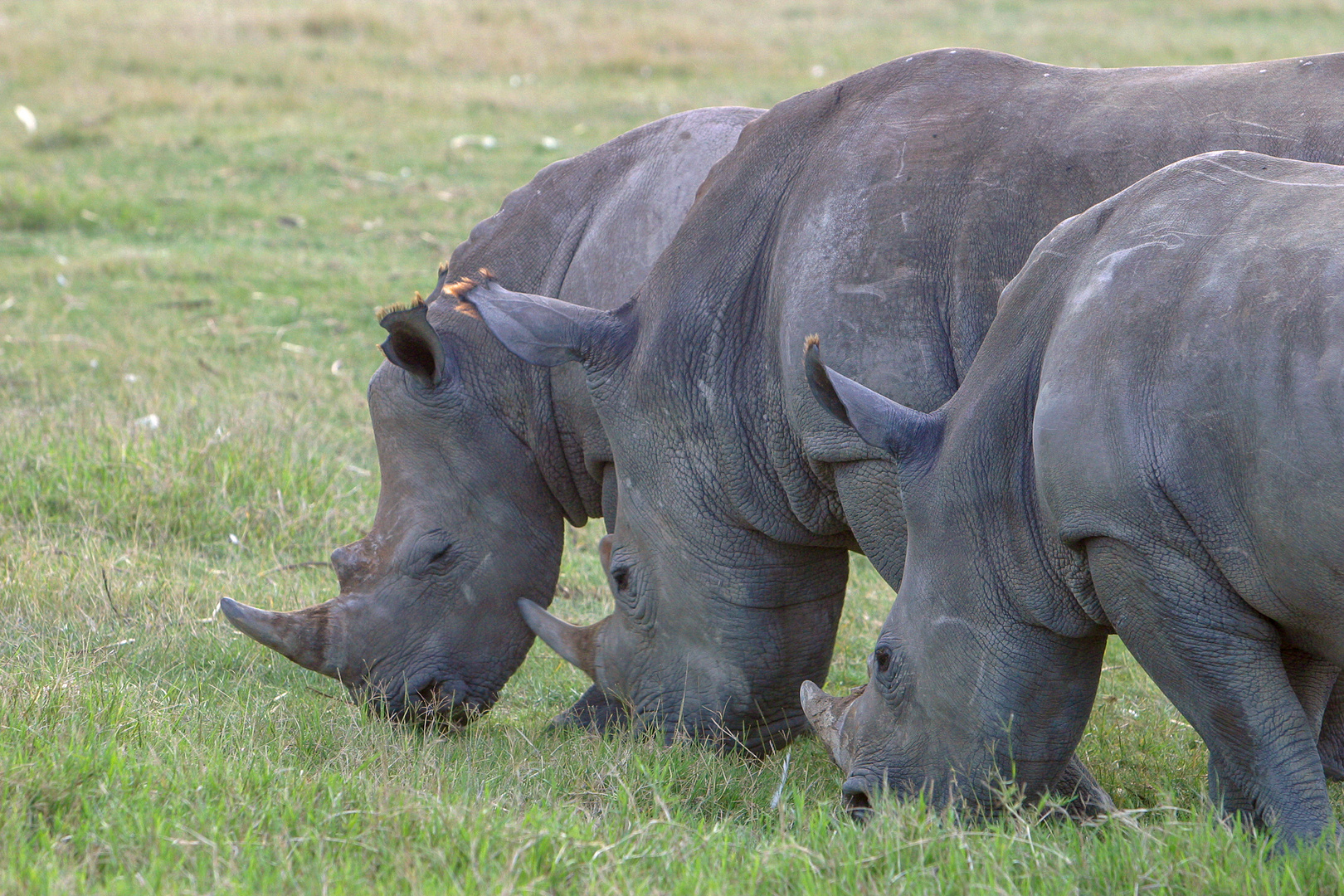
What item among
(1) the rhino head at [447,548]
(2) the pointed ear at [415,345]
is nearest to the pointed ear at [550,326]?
(2) the pointed ear at [415,345]

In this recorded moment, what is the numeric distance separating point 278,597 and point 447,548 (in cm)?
97

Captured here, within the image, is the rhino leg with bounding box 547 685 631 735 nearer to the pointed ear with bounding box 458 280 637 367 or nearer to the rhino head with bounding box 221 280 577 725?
the rhino head with bounding box 221 280 577 725

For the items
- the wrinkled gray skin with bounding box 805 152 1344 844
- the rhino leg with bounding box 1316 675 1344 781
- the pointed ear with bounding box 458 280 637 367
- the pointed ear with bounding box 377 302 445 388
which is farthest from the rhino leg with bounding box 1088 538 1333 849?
the pointed ear with bounding box 377 302 445 388

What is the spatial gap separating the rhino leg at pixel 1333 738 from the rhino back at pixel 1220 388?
4.86ft

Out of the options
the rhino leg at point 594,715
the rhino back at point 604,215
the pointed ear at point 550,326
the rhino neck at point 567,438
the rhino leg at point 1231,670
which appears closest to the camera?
the rhino leg at point 1231,670

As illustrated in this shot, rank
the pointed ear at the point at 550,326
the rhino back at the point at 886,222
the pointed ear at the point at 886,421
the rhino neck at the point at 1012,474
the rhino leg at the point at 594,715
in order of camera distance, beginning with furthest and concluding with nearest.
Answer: the rhino leg at the point at 594,715 < the pointed ear at the point at 550,326 < the rhino back at the point at 886,222 < the pointed ear at the point at 886,421 < the rhino neck at the point at 1012,474

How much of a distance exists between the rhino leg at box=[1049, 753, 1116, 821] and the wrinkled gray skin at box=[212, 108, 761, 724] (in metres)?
1.70

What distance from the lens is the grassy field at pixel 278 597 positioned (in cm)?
303

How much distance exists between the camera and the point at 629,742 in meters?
4.23

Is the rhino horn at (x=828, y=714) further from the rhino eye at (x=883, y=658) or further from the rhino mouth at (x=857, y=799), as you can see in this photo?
the rhino eye at (x=883, y=658)

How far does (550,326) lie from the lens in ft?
14.1

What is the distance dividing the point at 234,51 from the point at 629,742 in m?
15.2

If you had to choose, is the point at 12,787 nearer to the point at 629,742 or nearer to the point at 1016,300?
the point at 629,742

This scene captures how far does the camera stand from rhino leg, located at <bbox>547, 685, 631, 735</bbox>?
4613 mm
